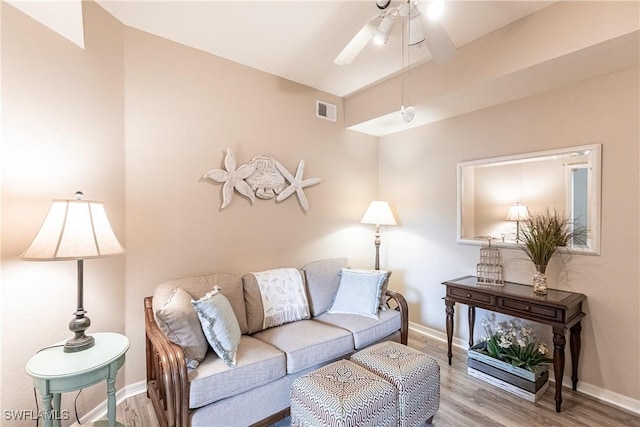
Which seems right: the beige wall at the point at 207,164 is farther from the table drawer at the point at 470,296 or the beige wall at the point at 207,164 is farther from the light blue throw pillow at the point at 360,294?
the table drawer at the point at 470,296

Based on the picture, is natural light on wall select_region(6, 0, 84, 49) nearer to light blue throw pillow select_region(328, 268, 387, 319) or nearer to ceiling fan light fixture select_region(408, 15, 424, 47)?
ceiling fan light fixture select_region(408, 15, 424, 47)

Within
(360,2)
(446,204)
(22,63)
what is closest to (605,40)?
(360,2)

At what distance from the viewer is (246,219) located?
113 inches

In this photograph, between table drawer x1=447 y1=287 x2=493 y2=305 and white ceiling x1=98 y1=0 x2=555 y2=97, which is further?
table drawer x1=447 y1=287 x2=493 y2=305

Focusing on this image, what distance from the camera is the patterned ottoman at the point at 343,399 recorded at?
1.53 meters

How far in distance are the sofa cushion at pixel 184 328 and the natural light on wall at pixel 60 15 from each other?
1810 millimetres

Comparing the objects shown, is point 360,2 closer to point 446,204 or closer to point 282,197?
point 282,197

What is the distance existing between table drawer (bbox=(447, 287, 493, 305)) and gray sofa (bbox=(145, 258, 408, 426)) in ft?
1.60

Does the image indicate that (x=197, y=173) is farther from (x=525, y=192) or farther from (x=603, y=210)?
(x=603, y=210)

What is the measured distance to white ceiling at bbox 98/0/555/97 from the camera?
2.04 metres

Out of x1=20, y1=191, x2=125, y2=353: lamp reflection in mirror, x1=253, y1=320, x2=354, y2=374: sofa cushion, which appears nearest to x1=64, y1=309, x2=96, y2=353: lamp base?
x1=20, y1=191, x2=125, y2=353: lamp reflection in mirror

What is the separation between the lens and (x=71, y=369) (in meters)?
1.41

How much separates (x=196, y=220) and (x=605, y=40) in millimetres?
3166

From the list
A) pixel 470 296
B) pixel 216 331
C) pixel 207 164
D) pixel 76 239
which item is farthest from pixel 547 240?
pixel 76 239
